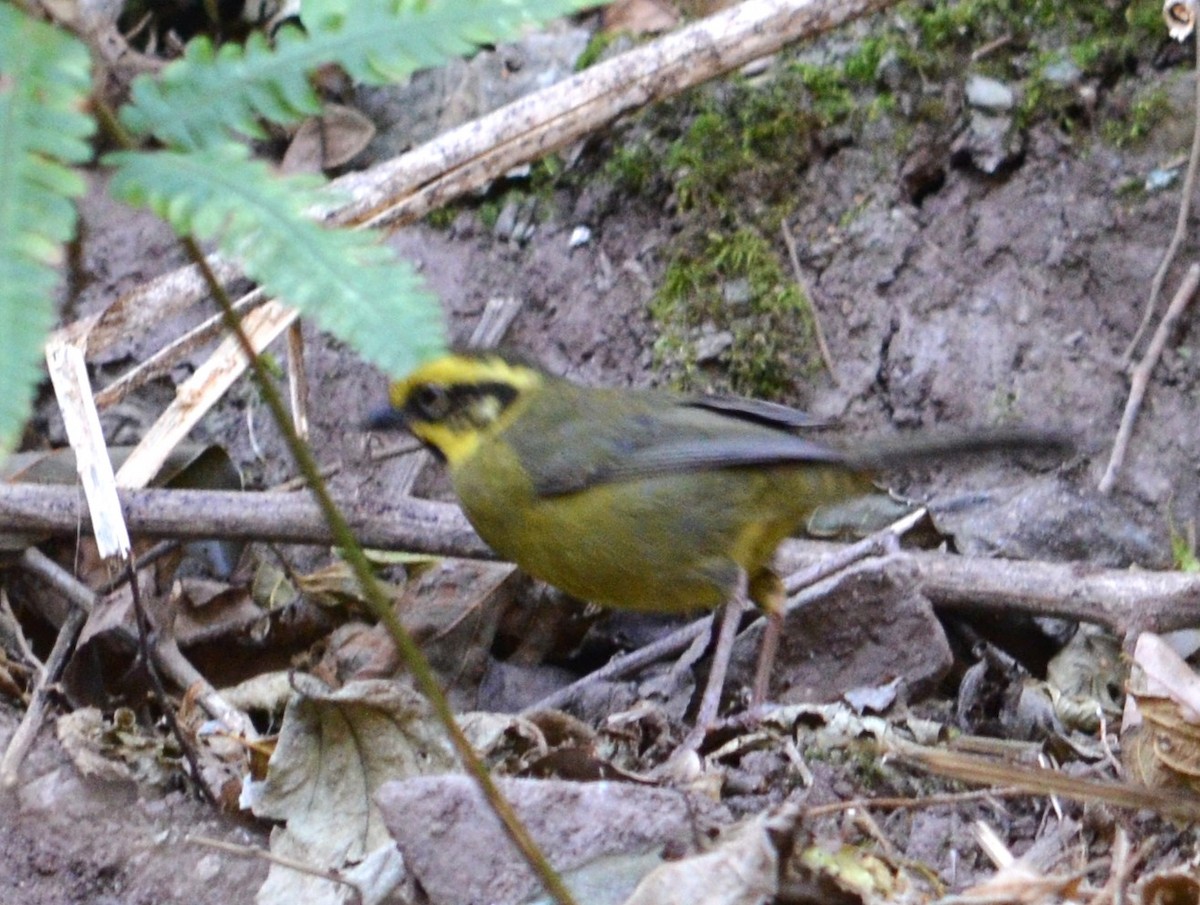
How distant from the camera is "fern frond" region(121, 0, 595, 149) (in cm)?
190

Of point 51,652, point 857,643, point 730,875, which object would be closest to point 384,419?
point 51,652

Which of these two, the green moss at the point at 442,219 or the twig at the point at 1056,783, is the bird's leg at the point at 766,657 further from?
the green moss at the point at 442,219

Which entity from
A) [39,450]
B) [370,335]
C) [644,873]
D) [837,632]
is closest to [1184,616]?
[837,632]

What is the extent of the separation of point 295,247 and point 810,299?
3.66 metres

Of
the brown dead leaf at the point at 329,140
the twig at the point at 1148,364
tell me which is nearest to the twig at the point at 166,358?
the brown dead leaf at the point at 329,140

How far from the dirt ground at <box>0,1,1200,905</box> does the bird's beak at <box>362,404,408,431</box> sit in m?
0.22

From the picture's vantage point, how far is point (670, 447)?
422 cm

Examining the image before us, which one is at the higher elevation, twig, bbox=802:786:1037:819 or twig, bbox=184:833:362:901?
twig, bbox=184:833:362:901

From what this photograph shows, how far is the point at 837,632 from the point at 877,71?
2258 millimetres

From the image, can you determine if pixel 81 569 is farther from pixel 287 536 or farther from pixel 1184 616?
pixel 1184 616

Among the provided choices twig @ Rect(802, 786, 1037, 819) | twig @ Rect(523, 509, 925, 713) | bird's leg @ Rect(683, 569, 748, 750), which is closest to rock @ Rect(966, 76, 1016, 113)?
twig @ Rect(523, 509, 925, 713)

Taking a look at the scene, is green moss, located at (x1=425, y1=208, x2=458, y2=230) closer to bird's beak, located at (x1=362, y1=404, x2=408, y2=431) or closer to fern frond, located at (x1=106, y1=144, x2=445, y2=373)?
bird's beak, located at (x1=362, y1=404, x2=408, y2=431)

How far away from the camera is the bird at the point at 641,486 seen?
13.6 ft

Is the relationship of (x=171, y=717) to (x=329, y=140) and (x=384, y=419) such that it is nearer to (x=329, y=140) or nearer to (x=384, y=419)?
(x=384, y=419)
